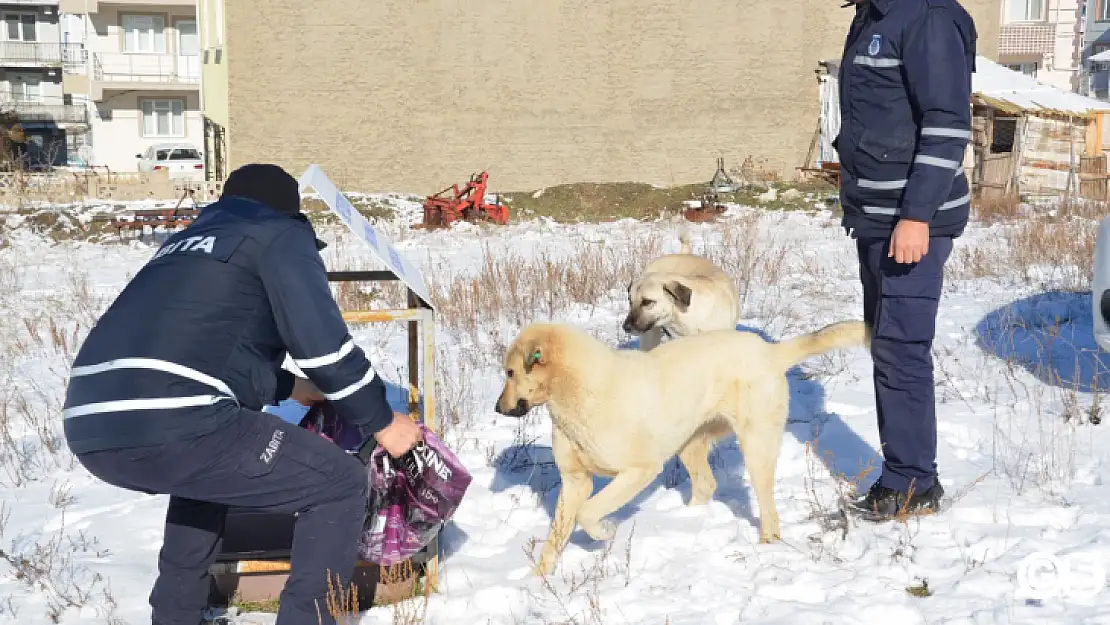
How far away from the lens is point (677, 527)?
434cm

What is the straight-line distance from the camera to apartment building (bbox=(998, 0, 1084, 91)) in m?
38.9

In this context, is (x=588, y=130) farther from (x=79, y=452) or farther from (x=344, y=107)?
(x=79, y=452)

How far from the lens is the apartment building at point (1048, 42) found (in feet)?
128

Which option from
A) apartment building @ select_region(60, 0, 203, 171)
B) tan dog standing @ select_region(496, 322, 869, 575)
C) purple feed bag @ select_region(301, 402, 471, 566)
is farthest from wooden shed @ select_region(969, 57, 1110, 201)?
apartment building @ select_region(60, 0, 203, 171)

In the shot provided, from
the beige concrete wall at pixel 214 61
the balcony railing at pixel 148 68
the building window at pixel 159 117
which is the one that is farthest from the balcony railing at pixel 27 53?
the beige concrete wall at pixel 214 61

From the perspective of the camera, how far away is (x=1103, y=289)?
489 centimetres

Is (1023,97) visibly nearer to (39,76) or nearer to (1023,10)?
(1023,10)

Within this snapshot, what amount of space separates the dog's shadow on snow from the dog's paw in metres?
0.27

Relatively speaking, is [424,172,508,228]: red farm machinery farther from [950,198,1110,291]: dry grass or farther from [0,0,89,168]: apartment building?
[0,0,89,168]: apartment building

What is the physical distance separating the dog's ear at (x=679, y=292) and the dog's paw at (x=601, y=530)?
2188mm

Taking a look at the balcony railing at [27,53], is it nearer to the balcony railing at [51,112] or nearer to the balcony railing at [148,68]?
the balcony railing at [51,112]

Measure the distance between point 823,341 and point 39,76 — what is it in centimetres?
5000

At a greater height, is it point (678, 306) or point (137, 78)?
point (137, 78)

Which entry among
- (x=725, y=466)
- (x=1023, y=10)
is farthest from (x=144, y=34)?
(x=725, y=466)
